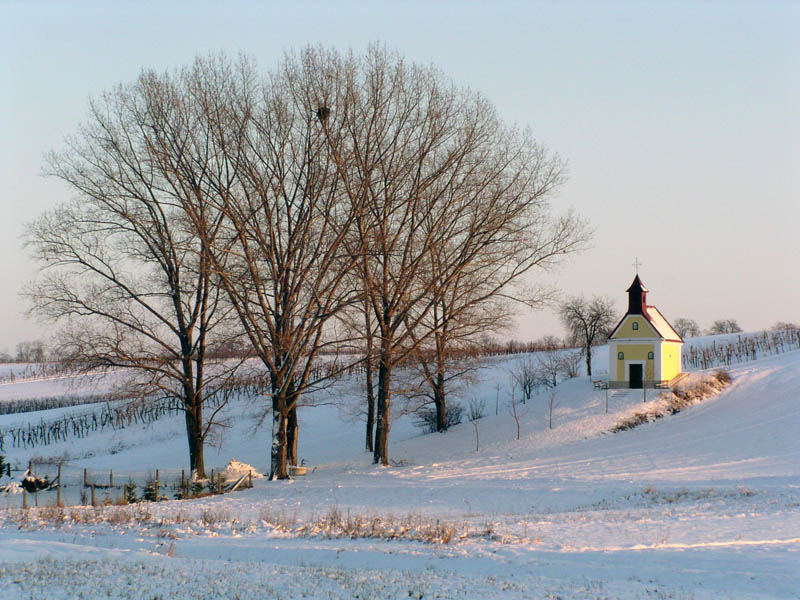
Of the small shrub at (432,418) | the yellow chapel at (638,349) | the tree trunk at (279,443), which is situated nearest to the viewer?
the tree trunk at (279,443)

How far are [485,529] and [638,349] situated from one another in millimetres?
31423

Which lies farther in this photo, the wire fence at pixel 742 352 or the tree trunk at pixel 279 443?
the wire fence at pixel 742 352

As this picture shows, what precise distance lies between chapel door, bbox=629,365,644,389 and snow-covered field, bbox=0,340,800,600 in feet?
25.1

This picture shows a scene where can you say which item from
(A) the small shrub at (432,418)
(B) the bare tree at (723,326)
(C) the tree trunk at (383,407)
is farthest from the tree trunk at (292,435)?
(B) the bare tree at (723,326)

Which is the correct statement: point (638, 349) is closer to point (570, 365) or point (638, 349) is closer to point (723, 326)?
point (570, 365)

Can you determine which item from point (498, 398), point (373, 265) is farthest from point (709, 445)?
point (498, 398)

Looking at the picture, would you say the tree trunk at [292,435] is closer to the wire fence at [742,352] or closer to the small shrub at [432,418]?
the small shrub at [432,418]

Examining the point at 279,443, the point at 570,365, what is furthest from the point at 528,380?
the point at 279,443

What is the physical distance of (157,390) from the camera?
26.2 m

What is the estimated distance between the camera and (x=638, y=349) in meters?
42.7

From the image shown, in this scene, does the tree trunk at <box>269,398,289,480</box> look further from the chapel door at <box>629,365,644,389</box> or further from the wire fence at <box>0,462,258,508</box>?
the chapel door at <box>629,365,644,389</box>

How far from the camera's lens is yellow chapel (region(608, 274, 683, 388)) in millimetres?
42188

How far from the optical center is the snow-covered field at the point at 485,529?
9.52 m

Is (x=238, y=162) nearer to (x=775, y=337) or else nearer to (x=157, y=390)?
(x=157, y=390)
